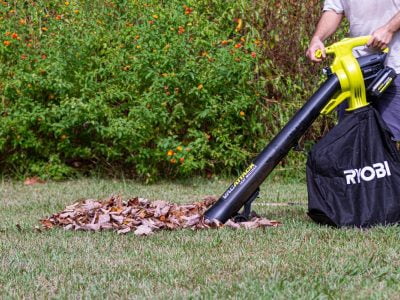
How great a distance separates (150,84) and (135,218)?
320 cm

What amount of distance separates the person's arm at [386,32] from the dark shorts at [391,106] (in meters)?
0.25

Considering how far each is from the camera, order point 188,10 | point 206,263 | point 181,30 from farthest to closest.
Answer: point 188,10 → point 181,30 → point 206,263

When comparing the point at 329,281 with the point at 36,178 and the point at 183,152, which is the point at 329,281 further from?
the point at 36,178

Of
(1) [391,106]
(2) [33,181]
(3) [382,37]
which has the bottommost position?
(2) [33,181]

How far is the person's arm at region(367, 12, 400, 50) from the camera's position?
4781 mm

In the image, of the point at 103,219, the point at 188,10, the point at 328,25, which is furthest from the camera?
the point at 188,10

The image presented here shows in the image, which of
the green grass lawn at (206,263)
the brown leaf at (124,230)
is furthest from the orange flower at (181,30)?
the brown leaf at (124,230)

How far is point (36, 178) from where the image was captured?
866 cm

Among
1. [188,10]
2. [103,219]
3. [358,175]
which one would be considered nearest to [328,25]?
[358,175]

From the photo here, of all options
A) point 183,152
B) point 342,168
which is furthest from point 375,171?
point 183,152

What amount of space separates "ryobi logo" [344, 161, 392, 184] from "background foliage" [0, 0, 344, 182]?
3.35 m

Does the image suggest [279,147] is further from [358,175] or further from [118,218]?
[118,218]

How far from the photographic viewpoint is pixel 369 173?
4754mm

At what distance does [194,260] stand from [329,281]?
0.75m
